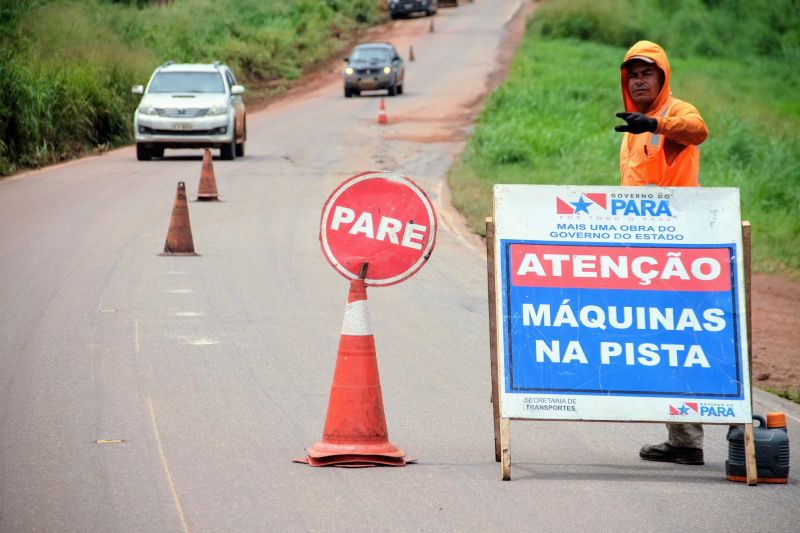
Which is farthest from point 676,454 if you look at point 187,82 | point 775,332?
point 187,82

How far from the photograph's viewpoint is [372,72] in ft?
143

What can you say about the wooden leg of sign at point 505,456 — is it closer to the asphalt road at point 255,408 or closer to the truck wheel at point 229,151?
the asphalt road at point 255,408

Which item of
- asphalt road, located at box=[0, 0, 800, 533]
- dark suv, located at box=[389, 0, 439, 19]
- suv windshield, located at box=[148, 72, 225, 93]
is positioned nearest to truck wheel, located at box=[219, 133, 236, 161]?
suv windshield, located at box=[148, 72, 225, 93]

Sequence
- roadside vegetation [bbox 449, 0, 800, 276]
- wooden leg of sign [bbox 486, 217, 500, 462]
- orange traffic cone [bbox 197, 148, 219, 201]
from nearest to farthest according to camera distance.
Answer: wooden leg of sign [bbox 486, 217, 500, 462] < orange traffic cone [bbox 197, 148, 219, 201] < roadside vegetation [bbox 449, 0, 800, 276]

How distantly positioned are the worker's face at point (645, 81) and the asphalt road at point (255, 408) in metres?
1.96

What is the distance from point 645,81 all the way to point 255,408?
9.99ft

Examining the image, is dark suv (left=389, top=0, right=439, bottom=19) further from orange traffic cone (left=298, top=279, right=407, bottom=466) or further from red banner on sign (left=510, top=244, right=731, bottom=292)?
orange traffic cone (left=298, top=279, right=407, bottom=466)

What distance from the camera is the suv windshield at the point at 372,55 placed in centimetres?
4416

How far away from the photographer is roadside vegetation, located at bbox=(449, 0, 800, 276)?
23625 mm

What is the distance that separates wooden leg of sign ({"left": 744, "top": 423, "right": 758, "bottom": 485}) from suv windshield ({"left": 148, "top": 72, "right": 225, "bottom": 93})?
2178 cm

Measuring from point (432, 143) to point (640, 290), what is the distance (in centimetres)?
2418

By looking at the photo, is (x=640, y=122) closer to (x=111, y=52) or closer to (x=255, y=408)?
(x=255, y=408)

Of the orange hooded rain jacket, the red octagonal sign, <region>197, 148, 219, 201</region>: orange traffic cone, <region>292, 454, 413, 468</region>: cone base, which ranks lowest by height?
<region>197, 148, 219, 201</region>: orange traffic cone

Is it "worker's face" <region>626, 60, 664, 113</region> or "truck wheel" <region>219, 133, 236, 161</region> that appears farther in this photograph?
"truck wheel" <region>219, 133, 236, 161</region>
